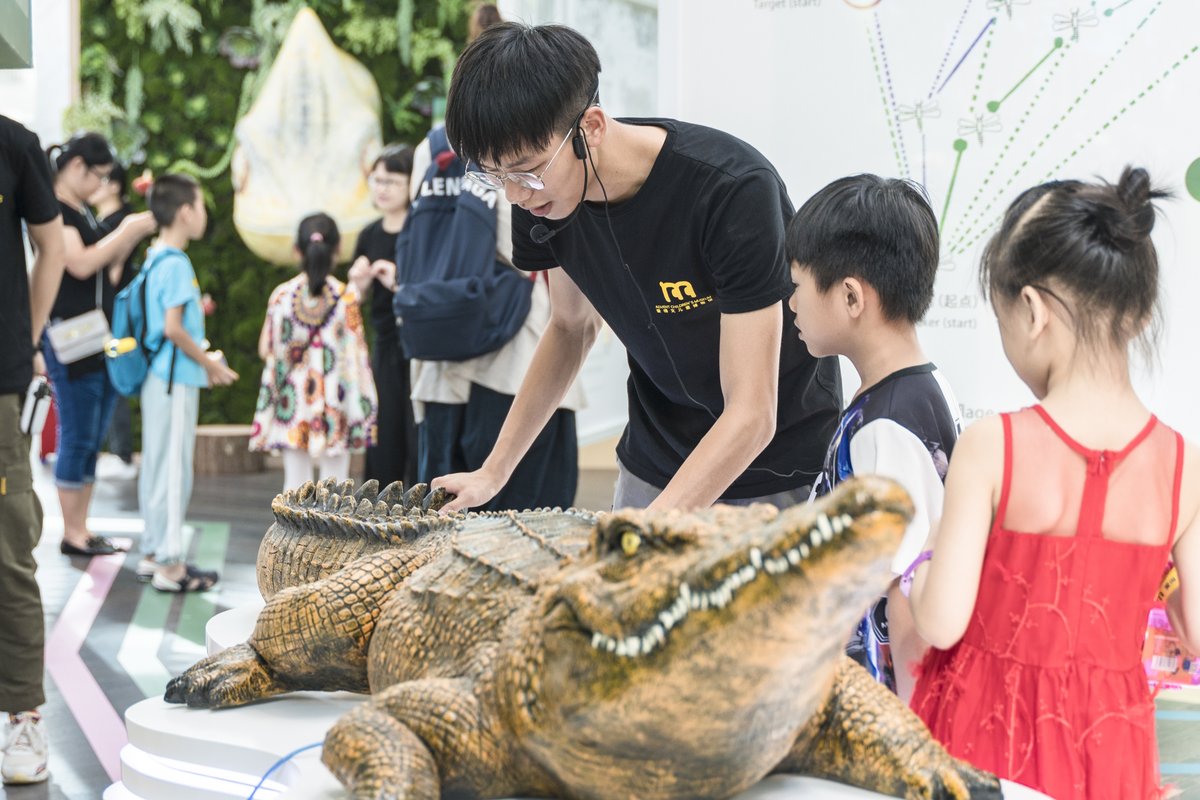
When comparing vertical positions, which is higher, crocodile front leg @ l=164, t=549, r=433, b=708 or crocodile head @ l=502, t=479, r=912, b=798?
crocodile head @ l=502, t=479, r=912, b=798

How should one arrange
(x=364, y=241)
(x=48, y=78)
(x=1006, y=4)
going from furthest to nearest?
(x=48, y=78) → (x=364, y=241) → (x=1006, y=4)

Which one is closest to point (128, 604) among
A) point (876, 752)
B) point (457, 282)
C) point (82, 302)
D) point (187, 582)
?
point (187, 582)

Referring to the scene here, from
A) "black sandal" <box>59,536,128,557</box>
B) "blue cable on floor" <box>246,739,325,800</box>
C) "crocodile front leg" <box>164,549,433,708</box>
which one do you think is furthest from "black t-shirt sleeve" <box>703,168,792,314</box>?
"black sandal" <box>59,536,128,557</box>

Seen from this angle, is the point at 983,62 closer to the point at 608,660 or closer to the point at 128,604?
the point at 608,660

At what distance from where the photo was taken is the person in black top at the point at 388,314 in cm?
455

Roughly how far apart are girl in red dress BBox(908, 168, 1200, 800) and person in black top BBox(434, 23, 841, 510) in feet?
1.40

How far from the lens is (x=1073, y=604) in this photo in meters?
1.23

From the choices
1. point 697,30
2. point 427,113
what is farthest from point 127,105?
point 697,30

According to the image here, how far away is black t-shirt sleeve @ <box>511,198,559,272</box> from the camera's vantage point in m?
1.97

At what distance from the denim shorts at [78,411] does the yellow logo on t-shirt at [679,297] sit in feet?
11.6

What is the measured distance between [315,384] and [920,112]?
110 inches

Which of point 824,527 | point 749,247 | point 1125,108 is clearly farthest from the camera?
point 1125,108

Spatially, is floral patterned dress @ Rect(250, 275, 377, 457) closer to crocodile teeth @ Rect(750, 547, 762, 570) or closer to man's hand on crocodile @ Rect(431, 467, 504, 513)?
man's hand on crocodile @ Rect(431, 467, 504, 513)

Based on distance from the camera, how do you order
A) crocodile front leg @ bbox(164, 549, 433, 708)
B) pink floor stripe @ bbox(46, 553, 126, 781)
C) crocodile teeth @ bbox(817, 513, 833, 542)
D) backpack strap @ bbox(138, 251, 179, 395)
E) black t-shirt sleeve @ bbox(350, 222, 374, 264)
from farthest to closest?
black t-shirt sleeve @ bbox(350, 222, 374, 264), backpack strap @ bbox(138, 251, 179, 395), pink floor stripe @ bbox(46, 553, 126, 781), crocodile front leg @ bbox(164, 549, 433, 708), crocodile teeth @ bbox(817, 513, 833, 542)
